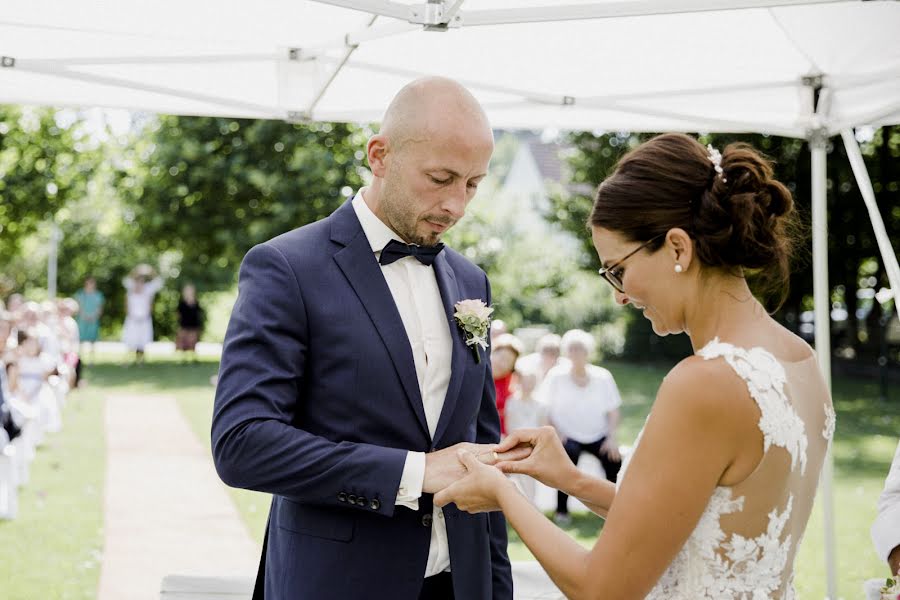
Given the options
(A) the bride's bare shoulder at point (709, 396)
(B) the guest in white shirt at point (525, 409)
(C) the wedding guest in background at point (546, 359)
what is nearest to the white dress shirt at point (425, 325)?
(A) the bride's bare shoulder at point (709, 396)

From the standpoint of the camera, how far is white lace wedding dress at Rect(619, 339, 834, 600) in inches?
80.9

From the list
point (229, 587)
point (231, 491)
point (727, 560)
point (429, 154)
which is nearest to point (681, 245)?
point (727, 560)

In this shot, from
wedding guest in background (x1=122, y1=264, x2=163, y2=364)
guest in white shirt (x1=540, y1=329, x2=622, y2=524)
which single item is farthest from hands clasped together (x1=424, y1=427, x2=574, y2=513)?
wedding guest in background (x1=122, y1=264, x2=163, y2=364)

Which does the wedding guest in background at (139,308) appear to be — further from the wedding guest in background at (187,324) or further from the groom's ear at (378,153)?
the groom's ear at (378,153)

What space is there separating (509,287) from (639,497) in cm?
2235

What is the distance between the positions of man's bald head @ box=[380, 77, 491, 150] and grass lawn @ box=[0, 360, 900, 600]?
5.14 metres

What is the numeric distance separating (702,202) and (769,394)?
445 mm

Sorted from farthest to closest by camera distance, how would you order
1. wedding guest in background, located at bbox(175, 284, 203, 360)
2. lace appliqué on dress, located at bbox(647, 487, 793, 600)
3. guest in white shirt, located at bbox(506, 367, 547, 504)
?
wedding guest in background, located at bbox(175, 284, 203, 360) < guest in white shirt, located at bbox(506, 367, 547, 504) < lace appliqué on dress, located at bbox(647, 487, 793, 600)

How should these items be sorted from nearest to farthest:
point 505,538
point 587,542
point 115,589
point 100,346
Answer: point 505,538 → point 115,589 → point 587,542 → point 100,346

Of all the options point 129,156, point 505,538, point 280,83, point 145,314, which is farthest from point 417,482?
point 129,156

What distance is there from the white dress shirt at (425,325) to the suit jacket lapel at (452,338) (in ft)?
0.09

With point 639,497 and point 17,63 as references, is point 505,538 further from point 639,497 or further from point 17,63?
point 17,63

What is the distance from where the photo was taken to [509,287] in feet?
79.7

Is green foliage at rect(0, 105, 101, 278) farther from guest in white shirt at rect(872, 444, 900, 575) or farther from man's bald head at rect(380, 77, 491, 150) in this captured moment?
guest in white shirt at rect(872, 444, 900, 575)
